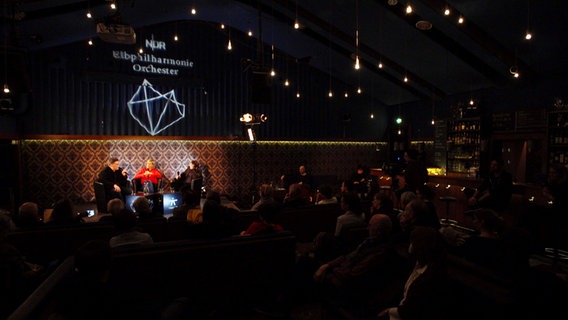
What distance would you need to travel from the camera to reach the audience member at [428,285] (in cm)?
227

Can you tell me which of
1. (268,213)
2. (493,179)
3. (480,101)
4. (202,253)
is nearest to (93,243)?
(202,253)

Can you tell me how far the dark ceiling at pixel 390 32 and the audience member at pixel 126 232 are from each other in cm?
471

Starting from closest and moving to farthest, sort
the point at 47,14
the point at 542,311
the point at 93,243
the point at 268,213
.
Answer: the point at 93,243, the point at 542,311, the point at 268,213, the point at 47,14

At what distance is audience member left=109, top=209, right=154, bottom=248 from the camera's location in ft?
11.4

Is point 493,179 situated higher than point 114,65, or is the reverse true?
point 114,65

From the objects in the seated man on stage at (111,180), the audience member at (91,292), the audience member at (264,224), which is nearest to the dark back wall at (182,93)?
the seated man on stage at (111,180)

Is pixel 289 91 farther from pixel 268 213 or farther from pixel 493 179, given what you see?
pixel 268 213

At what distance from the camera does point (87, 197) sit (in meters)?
10.2

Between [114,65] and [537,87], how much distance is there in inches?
447

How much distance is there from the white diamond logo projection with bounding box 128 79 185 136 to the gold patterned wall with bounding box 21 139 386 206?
55 cm

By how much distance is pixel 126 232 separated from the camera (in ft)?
11.7

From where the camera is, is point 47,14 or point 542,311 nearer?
point 542,311

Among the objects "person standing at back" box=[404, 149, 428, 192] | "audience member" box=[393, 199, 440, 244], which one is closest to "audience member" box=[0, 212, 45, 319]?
"audience member" box=[393, 199, 440, 244]

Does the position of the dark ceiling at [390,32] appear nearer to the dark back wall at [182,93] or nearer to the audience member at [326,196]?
the dark back wall at [182,93]
